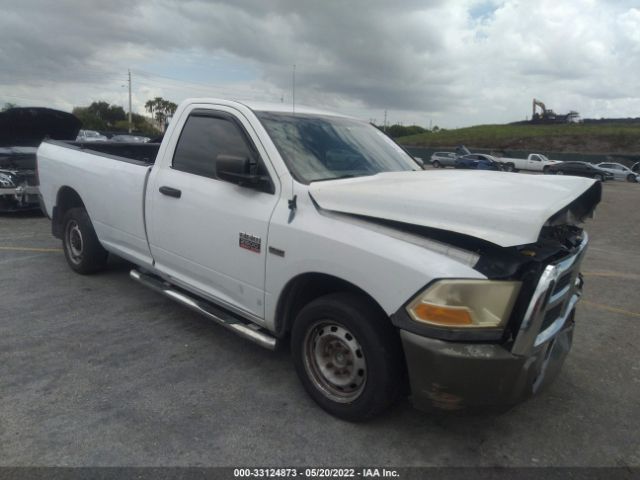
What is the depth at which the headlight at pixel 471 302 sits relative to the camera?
238cm

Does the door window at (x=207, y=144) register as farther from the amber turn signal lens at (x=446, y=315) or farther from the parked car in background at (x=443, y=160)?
the parked car in background at (x=443, y=160)

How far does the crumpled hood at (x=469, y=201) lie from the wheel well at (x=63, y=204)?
139 inches

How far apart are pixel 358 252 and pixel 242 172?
99 centimetres

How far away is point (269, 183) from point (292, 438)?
1.57 m

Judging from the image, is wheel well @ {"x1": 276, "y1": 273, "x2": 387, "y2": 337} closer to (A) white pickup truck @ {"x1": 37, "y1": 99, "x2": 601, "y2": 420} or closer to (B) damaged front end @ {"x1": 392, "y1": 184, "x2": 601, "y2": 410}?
(A) white pickup truck @ {"x1": 37, "y1": 99, "x2": 601, "y2": 420}

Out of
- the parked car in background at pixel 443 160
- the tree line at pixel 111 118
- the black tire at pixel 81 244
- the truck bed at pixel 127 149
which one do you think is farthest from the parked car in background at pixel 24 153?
the tree line at pixel 111 118

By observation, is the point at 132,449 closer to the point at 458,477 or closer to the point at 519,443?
the point at 458,477

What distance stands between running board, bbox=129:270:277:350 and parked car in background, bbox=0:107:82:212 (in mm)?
5641

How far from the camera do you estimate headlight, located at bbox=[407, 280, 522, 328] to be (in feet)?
7.80

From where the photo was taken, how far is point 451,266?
7.98 feet

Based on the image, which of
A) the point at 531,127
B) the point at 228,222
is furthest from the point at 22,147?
the point at 531,127

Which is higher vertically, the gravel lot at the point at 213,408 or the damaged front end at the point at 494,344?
the damaged front end at the point at 494,344

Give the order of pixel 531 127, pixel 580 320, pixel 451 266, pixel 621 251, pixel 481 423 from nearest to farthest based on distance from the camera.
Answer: pixel 451 266
pixel 481 423
pixel 580 320
pixel 621 251
pixel 531 127

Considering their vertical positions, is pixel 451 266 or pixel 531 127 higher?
pixel 531 127
